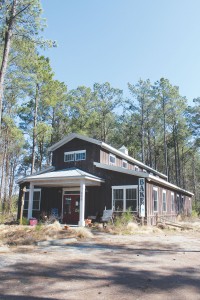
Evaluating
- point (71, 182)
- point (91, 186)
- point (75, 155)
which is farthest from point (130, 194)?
point (75, 155)

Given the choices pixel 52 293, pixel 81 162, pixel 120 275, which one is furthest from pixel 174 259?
pixel 81 162

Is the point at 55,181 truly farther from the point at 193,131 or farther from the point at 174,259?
the point at 193,131

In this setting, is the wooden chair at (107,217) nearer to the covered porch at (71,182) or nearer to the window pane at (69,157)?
the covered porch at (71,182)

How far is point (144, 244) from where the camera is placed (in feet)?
36.1

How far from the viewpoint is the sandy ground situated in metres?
4.91

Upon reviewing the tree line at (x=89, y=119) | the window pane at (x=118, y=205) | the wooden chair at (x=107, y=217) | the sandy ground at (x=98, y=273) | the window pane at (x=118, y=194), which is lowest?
the sandy ground at (x=98, y=273)

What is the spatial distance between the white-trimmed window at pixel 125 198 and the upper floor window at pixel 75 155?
377 cm

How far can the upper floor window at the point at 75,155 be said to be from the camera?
20.6m

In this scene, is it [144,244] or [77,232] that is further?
[77,232]

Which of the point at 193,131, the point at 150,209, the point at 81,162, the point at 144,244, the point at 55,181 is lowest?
the point at 144,244

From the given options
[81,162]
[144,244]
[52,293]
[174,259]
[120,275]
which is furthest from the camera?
[81,162]

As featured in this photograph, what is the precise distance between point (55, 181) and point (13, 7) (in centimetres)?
1061

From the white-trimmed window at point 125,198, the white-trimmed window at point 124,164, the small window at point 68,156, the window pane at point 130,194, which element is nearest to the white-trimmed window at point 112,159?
the white-trimmed window at point 124,164

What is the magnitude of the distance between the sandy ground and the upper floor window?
11078mm
